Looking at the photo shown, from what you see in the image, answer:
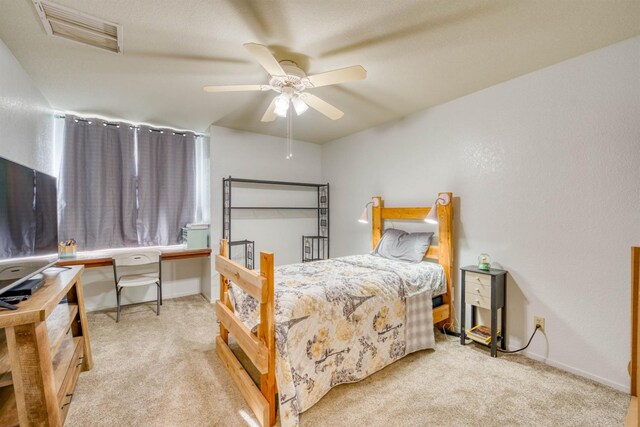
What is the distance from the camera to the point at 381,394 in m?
1.88

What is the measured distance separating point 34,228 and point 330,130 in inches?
125

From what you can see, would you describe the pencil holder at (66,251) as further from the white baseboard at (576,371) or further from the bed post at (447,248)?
the white baseboard at (576,371)

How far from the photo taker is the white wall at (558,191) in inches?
76.4

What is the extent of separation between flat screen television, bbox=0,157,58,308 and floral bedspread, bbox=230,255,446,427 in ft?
4.10

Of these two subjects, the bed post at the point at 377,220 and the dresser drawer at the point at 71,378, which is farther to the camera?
the bed post at the point at 377,220

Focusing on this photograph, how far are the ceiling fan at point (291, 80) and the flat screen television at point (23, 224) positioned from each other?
1.26 m

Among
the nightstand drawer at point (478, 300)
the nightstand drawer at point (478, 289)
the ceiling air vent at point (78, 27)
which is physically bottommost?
the nightstand drawer at point (478, 300)

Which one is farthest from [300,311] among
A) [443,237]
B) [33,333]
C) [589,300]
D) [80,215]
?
[80,215]

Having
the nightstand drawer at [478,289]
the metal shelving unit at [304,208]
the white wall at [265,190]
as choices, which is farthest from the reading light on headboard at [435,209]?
the white wall at [265,190]

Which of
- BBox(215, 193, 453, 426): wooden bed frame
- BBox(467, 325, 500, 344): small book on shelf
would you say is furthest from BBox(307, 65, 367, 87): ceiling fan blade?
BBox(467, 325, 500, 344): small book on shelf

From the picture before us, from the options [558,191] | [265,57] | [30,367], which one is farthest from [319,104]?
[30,367]

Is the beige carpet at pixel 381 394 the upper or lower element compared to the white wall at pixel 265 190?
lower

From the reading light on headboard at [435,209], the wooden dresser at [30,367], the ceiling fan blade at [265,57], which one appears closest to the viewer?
the wooden dresser at [30,367]

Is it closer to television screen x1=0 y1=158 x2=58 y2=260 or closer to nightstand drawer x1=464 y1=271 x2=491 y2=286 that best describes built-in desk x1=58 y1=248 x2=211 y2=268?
television screen x1=0 y1=158 x2=58 y2=260
